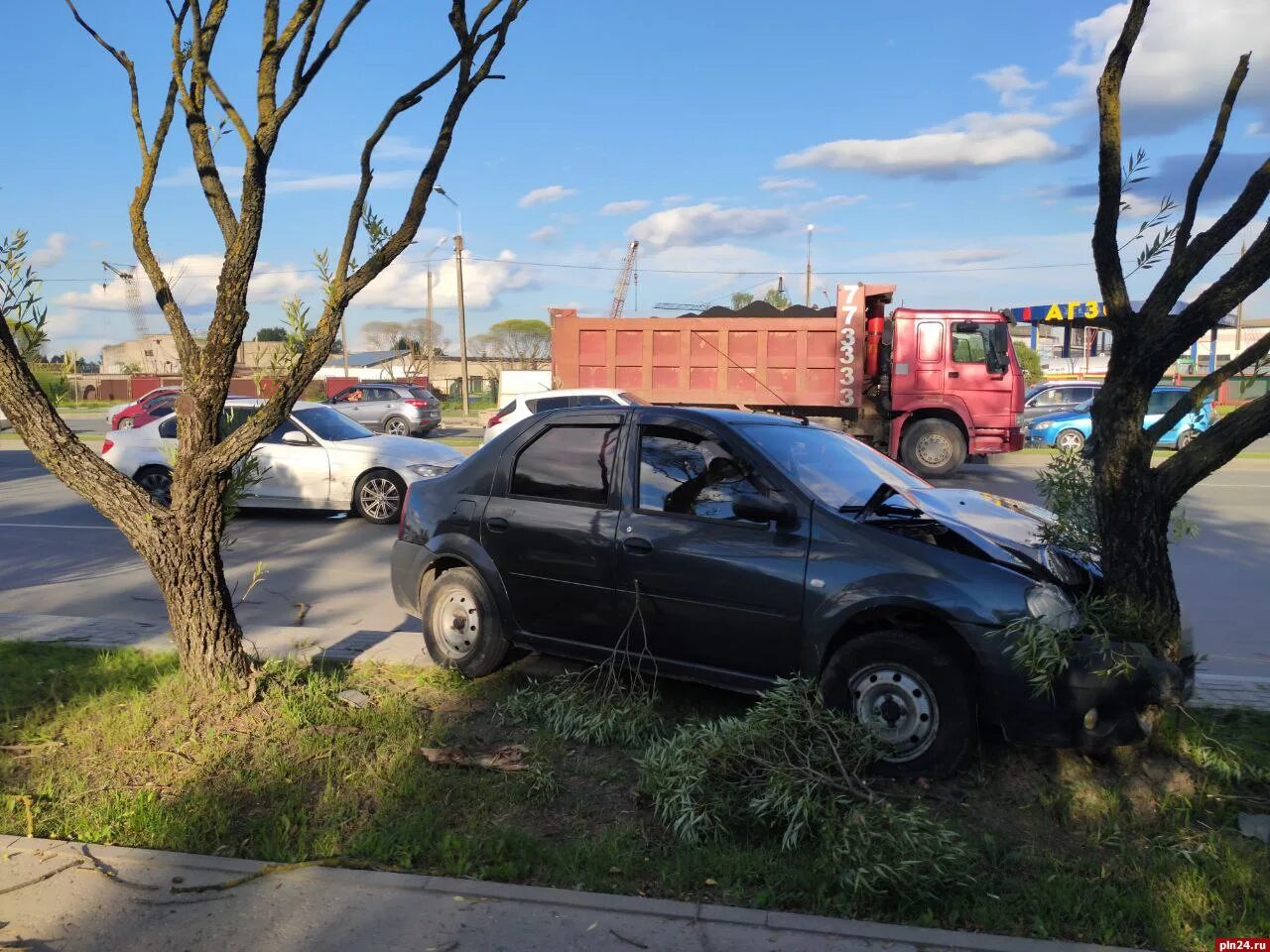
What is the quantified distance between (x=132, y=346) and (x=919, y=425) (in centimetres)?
10308

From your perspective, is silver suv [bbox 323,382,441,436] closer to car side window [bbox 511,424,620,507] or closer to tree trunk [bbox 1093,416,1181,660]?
car side window [bbox 511,424,620,507]

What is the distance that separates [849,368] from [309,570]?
10085 mm

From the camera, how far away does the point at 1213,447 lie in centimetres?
409

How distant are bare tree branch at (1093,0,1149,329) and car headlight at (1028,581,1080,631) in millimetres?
1140

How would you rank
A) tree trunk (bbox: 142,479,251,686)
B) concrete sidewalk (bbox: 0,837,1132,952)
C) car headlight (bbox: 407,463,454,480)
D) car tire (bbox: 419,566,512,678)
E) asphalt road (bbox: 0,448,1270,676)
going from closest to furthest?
1. concrete sidewalk (bbox: 0,837,1132,952)
2. tree trunk (bbox: 142,479,251,686)
3. car tire (bbox: 419,566,512,678)
4. asphalt road (bbox: 0,448,1270,676)
5. car headlight (bbox: 407,463,454,480)

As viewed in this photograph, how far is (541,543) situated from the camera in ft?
17.2

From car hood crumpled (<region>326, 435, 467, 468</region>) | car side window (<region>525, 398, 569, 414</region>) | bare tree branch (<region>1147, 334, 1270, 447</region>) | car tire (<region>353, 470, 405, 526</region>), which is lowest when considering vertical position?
car tire (<region>353, 470, 405, 526</region>)

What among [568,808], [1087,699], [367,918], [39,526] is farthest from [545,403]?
[367,918]

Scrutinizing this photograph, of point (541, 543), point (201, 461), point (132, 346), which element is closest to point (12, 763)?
point (201, 461)

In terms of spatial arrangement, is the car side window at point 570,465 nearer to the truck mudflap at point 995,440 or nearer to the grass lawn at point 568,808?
the grass lawn at point 568,808

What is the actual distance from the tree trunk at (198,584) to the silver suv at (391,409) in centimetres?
2516

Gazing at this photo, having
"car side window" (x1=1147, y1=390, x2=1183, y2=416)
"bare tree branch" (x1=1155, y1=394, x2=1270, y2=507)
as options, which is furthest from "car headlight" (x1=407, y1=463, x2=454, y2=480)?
"car side window" (x1=1147, y1=390, x2=1183, y2=416)

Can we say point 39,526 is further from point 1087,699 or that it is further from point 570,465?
A: point 1087,699

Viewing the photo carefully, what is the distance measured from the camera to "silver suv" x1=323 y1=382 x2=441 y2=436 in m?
30.0
